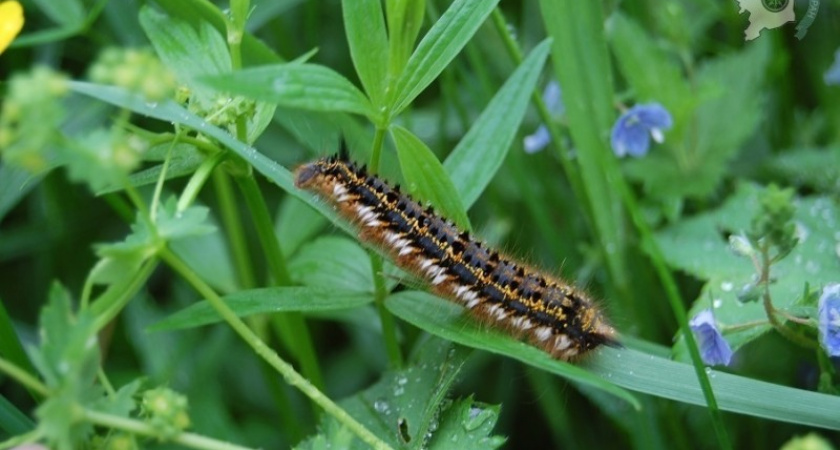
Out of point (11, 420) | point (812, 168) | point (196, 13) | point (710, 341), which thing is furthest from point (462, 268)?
point (812, 168)

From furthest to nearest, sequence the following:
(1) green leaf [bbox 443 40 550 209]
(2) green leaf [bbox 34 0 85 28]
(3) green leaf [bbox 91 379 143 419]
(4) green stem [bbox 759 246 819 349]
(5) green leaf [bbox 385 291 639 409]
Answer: (2) green leaf [bbox 34 0 85 28] < (1) green leaf [bbox 443 40 550 209] < (4) green stem [bbox 759 246 819 349] < (5) green leaf [bbox 385 291 639 409] < (3) green leaf [bbox 91 379 143 419]

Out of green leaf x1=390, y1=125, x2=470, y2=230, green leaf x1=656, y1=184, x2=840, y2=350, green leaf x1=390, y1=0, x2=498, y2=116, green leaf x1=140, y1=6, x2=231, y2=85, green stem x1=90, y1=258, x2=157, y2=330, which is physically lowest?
green leaf x1=656, y1=184, x2=840, y2=350

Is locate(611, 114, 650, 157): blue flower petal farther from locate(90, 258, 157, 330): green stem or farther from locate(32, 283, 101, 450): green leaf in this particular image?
locate(32, 283, 101, 450): green leaf

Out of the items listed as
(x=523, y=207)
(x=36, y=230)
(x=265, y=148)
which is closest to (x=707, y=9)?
(x=523, y=207)

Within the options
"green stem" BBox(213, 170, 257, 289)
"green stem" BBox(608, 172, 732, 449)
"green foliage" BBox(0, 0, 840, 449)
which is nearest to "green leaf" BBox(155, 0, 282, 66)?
"green foliage" BBox(0, 0, 840, 449)

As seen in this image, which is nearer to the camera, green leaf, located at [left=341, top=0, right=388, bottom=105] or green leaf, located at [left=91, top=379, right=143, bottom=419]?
green leaf, located at [left=91, top=379, right=143, bottom=419]

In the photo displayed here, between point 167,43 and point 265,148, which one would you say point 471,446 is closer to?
point 167,43

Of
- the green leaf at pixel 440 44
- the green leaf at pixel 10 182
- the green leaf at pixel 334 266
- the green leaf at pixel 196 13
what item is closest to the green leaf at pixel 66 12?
the green leaf at pixel 10 182
